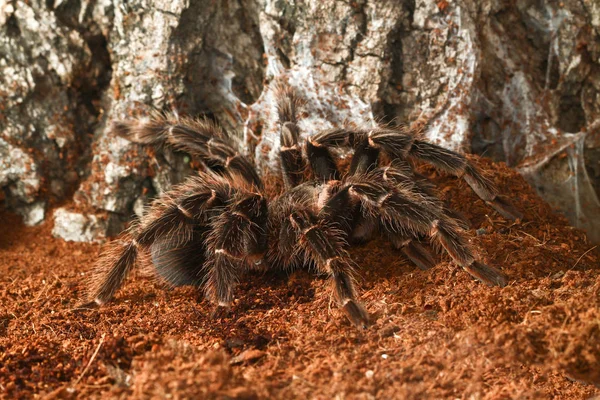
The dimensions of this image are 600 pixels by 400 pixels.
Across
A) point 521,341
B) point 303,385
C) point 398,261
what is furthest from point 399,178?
point 303,385

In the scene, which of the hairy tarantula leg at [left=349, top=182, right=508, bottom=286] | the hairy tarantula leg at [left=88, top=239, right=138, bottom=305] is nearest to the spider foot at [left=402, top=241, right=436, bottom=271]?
the hairy tarantula leg at [left=349, top=182, right=508, bottom=286]

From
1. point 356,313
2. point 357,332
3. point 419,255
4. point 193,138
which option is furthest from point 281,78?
point 357,332

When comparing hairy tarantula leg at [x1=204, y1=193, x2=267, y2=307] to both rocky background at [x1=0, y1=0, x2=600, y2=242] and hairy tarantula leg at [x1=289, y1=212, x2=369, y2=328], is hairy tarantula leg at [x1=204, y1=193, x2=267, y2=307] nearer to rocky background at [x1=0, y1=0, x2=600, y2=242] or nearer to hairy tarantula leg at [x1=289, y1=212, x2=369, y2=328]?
hairy tarantula leg at [x1=289, y1=212, x2=369, y2=328]

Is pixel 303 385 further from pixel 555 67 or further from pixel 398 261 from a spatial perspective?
pixel 555 67

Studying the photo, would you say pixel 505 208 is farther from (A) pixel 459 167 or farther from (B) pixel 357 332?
(B) pixel 357 332


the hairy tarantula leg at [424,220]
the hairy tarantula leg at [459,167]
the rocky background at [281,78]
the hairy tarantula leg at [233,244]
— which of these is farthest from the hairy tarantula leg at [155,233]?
the hairy tarantula leg at [459,167]

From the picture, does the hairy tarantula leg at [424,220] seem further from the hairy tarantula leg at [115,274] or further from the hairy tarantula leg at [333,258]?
the hairy tarantula leg at [115,274]
